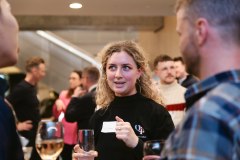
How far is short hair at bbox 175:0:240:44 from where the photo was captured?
950 mm

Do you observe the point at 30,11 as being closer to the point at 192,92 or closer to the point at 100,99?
the point at 100,99

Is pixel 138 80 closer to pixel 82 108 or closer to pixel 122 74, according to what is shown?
pixel 122 74

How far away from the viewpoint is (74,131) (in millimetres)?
4934

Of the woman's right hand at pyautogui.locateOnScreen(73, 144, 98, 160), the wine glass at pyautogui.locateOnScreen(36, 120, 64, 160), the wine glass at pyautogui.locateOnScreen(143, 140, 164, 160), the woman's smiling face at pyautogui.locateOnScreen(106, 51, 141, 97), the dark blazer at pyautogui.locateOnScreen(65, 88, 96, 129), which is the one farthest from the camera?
the dark blazer at pyautogui.locateOnScreen(65, 88, 96, 129)

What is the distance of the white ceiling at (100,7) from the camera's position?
6941 mm

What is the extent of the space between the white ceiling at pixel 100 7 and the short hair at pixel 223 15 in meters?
6.03

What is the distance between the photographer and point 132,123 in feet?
6.65

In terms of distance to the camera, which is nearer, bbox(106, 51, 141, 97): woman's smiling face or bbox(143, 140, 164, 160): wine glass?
bbox(143, 140, 164, 160): wine glass

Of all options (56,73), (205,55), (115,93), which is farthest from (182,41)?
(56,73)

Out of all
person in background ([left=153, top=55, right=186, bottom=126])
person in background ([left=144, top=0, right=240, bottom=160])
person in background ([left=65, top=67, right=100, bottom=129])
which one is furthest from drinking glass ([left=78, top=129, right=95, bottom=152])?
person in background ([left=153, top=55, right=186, bottom=126])

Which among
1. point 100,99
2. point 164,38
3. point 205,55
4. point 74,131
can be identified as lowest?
point 74,131

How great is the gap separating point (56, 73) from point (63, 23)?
45.9 inches

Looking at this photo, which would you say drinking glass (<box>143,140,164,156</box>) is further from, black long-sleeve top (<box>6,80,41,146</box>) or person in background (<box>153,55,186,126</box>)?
black long-sleeve top (<box>6,80,41,146</box>)

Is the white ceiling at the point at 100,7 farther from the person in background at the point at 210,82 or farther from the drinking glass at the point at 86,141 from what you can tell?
the person in background at the point at 210,82
